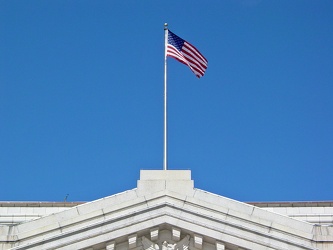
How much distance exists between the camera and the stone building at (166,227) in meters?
26.7

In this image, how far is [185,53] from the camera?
1388 inches

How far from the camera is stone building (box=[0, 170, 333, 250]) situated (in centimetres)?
2672

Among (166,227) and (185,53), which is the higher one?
(185,53)

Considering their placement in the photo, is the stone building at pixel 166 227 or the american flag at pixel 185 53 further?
the american flag at pixel 185 53

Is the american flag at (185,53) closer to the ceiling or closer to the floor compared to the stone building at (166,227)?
closer to the ceiling

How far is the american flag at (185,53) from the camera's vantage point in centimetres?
3503

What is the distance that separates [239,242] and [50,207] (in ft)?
36.1

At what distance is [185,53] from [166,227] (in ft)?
33.1

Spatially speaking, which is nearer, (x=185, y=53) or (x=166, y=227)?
(x=166, y=227)

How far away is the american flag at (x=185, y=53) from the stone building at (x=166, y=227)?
8.58m

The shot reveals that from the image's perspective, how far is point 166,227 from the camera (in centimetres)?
2712

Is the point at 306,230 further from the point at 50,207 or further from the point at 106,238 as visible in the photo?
the point at 50,207

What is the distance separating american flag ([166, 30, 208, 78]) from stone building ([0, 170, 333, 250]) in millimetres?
8576

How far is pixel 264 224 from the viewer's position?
88.3 ft
